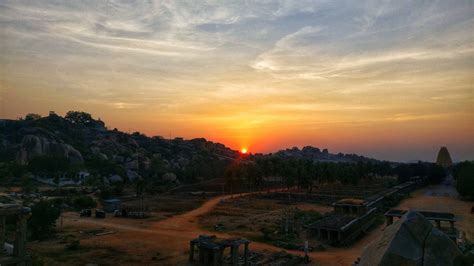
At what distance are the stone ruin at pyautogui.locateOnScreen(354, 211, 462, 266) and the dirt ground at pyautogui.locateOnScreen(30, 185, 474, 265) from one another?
706 inches

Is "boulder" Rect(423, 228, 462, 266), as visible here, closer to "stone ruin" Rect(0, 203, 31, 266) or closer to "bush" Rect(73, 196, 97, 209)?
"stone ruin" Rect(0, 203, 31, 266)

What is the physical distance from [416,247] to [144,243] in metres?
34.8

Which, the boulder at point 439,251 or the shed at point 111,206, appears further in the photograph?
the shed at point 111,206

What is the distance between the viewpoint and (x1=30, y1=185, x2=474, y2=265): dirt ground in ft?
104

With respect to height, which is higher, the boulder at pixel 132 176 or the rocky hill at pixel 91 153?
the rocky hill at pixel 91 153

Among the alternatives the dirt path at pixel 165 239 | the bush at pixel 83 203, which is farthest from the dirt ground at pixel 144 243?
the bush at pixel 83 203

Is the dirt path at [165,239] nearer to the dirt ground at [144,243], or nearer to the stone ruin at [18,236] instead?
the dirt ground at [144,243]

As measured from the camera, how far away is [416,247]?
26.2 feet

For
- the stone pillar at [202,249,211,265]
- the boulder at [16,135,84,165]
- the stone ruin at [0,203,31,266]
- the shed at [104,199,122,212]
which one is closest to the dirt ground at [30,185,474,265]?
the stone pillar at [202,249,211,265]

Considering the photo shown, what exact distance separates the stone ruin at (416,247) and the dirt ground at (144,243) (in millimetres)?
17933

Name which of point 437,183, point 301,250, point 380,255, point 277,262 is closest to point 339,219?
point 301,250

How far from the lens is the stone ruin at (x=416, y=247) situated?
25.5 feet

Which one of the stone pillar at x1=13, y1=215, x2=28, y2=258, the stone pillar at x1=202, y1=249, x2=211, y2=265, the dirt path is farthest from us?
the dirt path

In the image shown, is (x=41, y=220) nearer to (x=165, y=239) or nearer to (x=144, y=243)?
(x=144, y=243)
